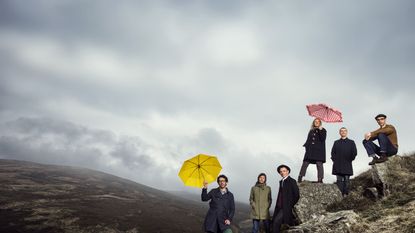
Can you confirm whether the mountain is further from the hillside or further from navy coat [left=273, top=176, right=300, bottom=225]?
the hillside

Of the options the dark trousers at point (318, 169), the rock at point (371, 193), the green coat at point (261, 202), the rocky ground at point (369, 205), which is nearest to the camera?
the rocky ground at point (369, 205)

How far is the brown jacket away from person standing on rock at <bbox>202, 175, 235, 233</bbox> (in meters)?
6.67

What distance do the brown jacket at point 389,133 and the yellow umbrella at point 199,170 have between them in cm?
660

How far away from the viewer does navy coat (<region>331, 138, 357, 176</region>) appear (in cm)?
1428

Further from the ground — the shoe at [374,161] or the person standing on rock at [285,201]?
the shoe at [374,161]

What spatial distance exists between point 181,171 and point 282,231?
14.7 ft

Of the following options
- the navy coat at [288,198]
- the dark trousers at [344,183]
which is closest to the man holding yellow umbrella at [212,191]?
the navy coat at [288,198]

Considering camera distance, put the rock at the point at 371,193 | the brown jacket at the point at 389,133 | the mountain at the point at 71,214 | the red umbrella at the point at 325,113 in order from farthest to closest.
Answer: the mountain at the point at 71,214 < the red umbrella at the point at 325,113 < the brown jacket at the point at 389,133 < the rock at the point at 371,193

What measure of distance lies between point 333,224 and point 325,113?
642cm

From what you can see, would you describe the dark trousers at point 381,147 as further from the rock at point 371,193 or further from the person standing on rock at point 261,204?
the person standing on rock at point 261,204

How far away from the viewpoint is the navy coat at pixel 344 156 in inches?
562

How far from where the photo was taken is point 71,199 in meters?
93.6

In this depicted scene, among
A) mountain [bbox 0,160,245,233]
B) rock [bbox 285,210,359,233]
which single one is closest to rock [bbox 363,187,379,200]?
rock [bbox 285,210,359,233]

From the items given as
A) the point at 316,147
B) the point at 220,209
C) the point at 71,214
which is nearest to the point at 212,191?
the point at 220,209
